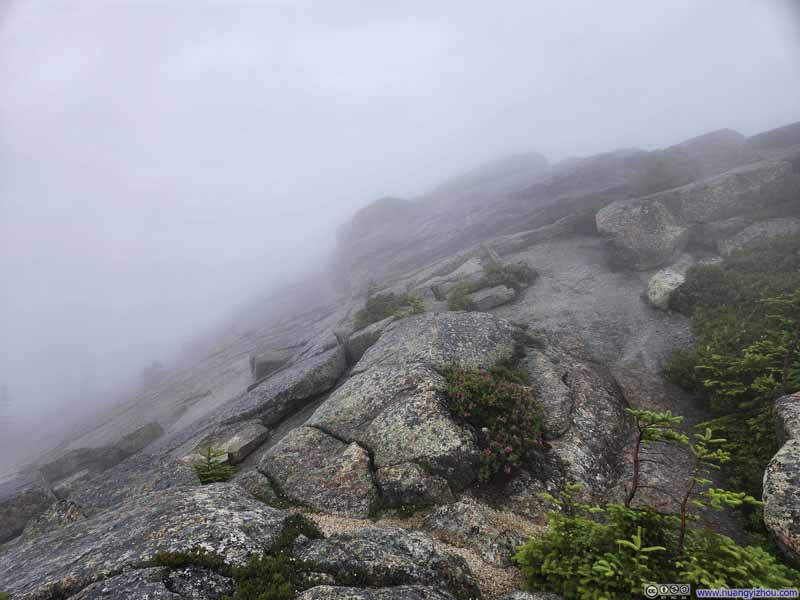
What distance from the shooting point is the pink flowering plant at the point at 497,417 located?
10.9 meters

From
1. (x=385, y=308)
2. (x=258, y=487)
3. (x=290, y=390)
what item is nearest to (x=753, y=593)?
(x=258, y=487)

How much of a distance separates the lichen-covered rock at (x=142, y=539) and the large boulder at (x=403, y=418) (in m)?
2.36

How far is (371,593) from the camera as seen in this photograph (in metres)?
6.15

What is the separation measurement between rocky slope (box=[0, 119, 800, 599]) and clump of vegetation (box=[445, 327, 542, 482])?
0.38m

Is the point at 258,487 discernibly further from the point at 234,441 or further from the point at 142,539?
the point at 234,441

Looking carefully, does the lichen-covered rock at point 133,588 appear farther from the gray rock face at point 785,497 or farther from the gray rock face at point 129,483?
the gray rock face at point 785,497

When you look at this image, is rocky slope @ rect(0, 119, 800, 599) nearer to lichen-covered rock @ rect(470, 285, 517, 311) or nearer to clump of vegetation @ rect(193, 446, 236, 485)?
lichen-covered rock @ rect(470, 285, 517, 311)

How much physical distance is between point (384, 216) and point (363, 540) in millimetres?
84336

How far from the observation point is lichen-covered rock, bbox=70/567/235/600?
607cm

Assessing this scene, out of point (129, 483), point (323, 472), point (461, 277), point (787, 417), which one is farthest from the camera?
point (461, 277)

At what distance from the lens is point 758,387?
1059 cm

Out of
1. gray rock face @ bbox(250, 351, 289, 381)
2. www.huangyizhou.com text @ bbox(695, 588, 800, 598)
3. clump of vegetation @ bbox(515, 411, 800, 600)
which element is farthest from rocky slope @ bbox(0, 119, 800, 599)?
www.huangyizhou.com text @ bbox(695, 588, 800, 598)

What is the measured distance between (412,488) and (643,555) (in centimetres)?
590

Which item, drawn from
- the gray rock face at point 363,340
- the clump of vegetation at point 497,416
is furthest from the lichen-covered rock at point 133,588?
the gray rock face at point 363,340
